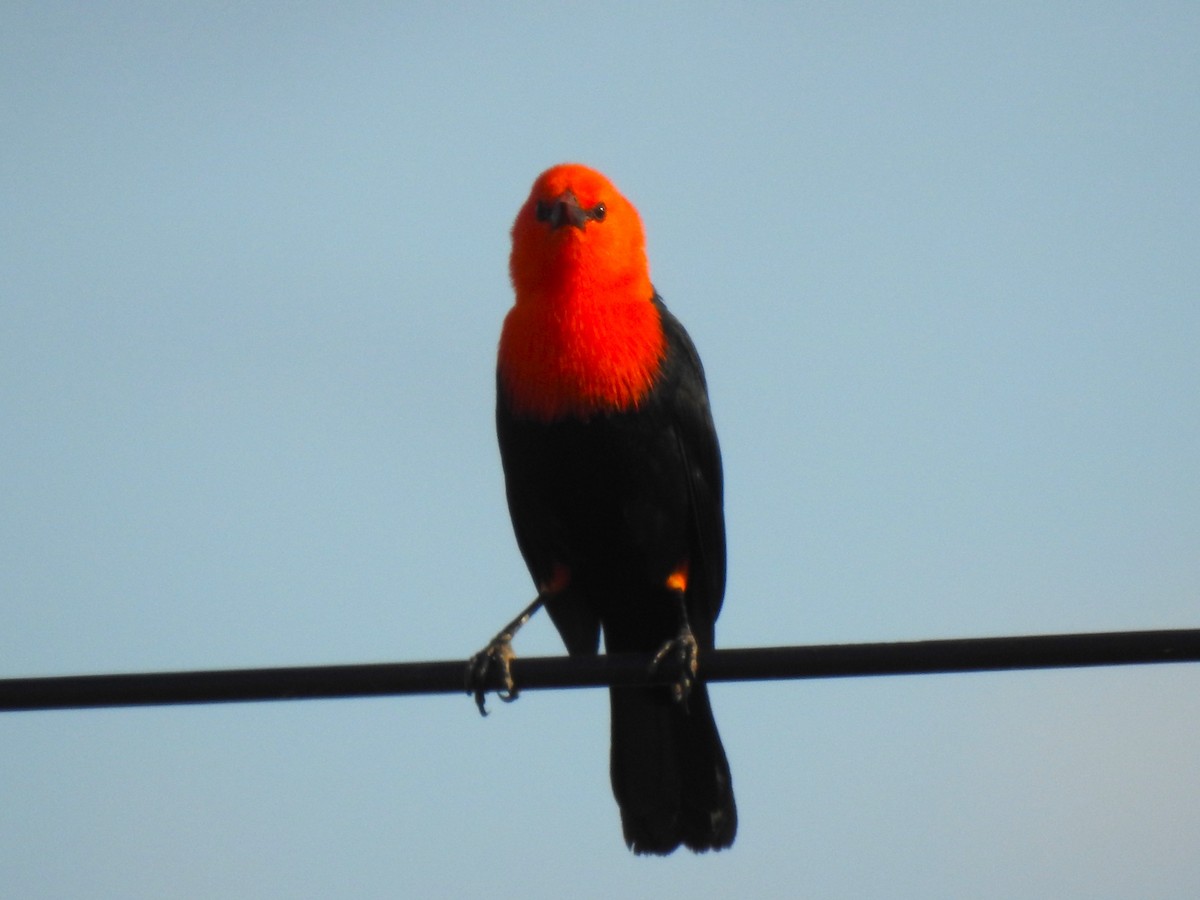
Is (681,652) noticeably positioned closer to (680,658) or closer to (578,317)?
(680,658)

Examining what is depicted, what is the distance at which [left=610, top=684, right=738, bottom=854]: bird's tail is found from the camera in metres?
6.43

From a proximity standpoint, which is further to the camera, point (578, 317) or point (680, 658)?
point (578, 317)

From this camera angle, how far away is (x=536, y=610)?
6609 mm

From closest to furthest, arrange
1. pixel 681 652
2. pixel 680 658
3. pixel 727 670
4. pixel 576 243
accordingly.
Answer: pixel 727 670 < pixel 680 658 < pixel 681 652 < pixel 576 243

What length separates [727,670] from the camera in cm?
407

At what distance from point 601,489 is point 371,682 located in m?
2.29

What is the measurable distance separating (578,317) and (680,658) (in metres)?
1.33

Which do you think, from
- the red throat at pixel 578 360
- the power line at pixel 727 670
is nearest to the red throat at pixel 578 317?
the red throat at pixel 578 360

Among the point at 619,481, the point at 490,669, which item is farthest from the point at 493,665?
the point at 619,481

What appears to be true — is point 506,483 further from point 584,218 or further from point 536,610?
point 584,218

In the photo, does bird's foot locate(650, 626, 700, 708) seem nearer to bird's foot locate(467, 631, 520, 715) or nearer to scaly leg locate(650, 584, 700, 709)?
scaly leg locate(650, 584, 700, 709)

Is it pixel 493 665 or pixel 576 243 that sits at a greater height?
pixel 576 243

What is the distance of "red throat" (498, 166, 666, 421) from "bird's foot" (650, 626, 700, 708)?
2.89 feet

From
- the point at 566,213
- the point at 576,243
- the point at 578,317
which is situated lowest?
the point at 578,317
